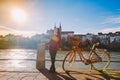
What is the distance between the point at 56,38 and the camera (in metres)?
9.45

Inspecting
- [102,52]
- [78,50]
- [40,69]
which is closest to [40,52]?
[40,69]

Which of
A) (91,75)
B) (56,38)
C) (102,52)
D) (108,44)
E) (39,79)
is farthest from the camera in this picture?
(108,44)

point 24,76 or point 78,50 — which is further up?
point 78,50

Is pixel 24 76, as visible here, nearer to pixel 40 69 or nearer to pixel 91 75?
pixel 40 69

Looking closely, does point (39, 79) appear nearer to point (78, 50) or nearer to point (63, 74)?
point (63, 74)

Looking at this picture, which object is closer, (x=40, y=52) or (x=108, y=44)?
(x=40, y=52)

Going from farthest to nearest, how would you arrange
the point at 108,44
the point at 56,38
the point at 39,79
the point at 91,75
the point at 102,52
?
the point at 108,44, the point at 102,52, the point at 56,38, the point at 91,75, the point at 39,79

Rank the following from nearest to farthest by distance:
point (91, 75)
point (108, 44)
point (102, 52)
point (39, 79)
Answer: point (39, 79)
point (91, 75)
point (102, 52)
point (108, 44)

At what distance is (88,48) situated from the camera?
10.1 meters

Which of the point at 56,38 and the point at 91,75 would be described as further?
the point at 56,38

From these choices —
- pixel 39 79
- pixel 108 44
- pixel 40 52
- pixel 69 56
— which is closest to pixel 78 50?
pixel 69 56

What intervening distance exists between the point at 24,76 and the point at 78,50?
2.72m

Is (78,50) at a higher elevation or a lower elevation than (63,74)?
higher

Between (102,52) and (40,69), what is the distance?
2853 mm
